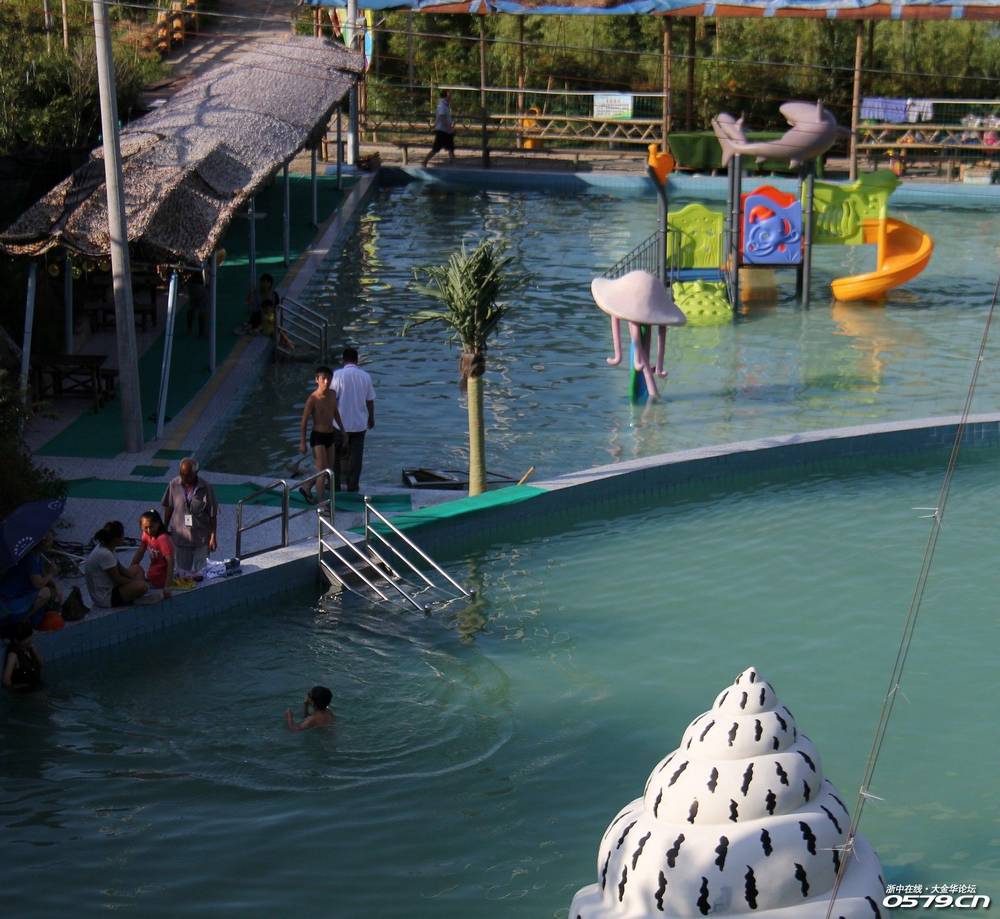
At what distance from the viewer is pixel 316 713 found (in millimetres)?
9797

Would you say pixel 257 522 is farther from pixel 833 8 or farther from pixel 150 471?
pixel 833 8

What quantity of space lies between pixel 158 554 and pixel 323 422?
2749 mm

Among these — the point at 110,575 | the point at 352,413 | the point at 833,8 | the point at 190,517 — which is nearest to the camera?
the point at 110,575

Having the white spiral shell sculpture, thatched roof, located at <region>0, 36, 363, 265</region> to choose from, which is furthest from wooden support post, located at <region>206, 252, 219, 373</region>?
the white spiral shell sculpture

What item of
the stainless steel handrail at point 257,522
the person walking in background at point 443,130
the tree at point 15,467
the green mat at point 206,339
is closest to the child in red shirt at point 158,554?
the stainless steel handrail at point 257,522

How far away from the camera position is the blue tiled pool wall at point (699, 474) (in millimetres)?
13594

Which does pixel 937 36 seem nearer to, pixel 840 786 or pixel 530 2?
pixel 530 2

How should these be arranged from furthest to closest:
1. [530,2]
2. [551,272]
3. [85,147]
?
[530,2] → [551,272] → [85,147]

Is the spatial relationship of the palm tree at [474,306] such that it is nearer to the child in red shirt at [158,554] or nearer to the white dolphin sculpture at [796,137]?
the child in red shirt at [158,554]

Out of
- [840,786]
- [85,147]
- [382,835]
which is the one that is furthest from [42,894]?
[85,147]

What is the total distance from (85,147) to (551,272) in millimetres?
8103

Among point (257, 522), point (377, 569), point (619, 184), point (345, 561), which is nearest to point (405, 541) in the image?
point (377, 569)

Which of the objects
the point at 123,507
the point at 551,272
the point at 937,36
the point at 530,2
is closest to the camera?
the point at 123,507

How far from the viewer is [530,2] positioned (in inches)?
1364
